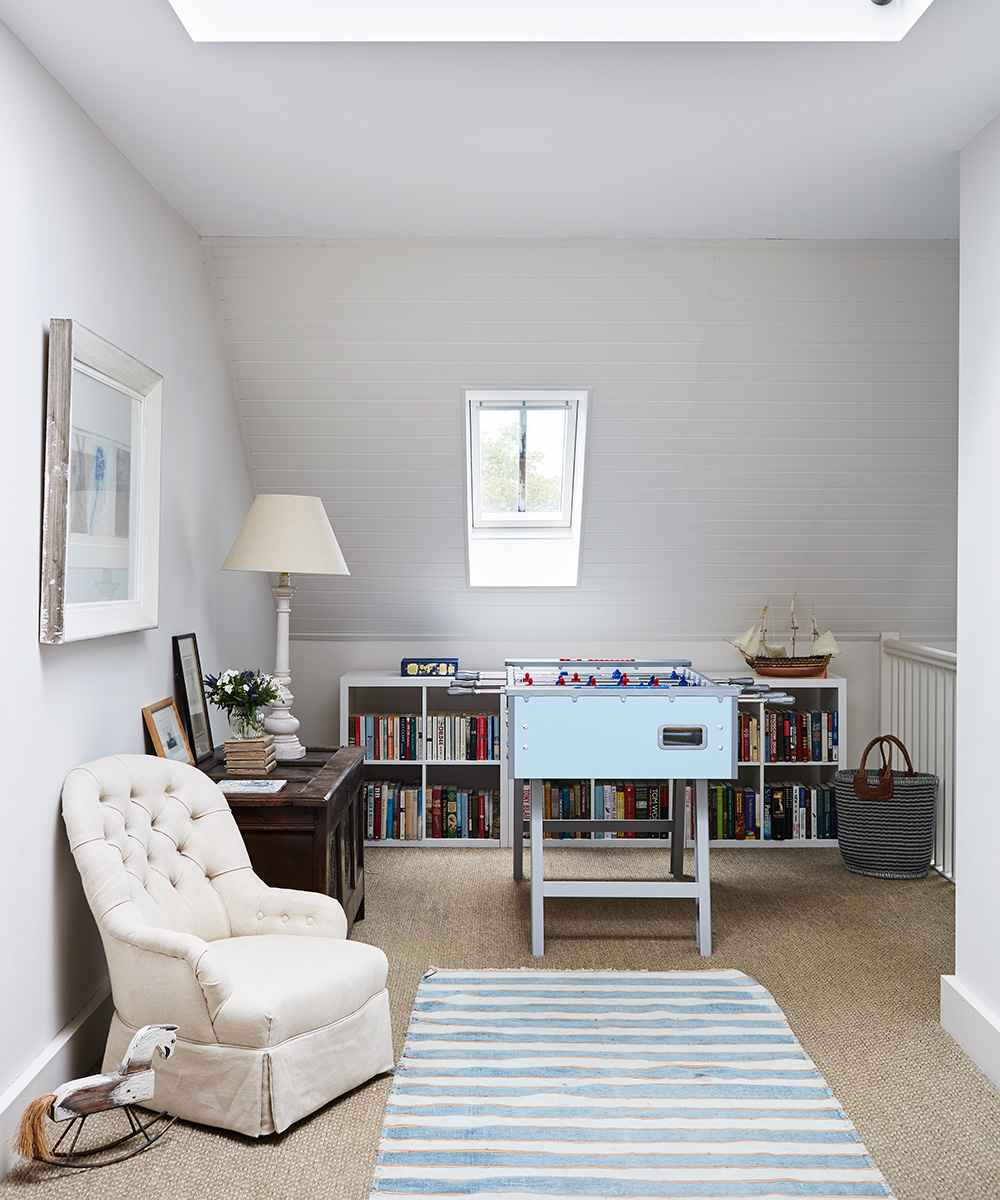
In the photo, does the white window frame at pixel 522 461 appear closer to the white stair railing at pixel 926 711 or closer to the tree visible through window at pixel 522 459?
the tree visible through window at pixel 522 459

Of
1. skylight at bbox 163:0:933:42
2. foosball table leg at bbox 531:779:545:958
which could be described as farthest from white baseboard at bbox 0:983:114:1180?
skylight at bbox 163:0:933:42

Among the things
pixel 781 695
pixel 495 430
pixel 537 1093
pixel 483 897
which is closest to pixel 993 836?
pixel 781 695

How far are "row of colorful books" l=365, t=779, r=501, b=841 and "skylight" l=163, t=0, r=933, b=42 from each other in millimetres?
3257

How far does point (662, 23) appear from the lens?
2076mm

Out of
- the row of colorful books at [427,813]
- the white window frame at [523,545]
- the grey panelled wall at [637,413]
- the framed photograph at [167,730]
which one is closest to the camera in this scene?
the framed photograph at [167,730]

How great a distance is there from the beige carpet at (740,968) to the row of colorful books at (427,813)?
0.43ft

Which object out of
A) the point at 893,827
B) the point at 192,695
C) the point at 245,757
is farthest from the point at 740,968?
the point at 192,695

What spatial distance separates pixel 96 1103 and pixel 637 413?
3156 mm

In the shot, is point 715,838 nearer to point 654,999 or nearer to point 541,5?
point 654,999

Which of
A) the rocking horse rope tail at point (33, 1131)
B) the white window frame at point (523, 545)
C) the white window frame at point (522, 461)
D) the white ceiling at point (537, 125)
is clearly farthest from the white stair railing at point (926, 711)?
the rocking horse rope tail at point (33, 1131)

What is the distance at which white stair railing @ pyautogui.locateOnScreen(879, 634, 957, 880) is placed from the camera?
4090mm

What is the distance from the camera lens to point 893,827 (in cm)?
403

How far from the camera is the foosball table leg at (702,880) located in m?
3.18

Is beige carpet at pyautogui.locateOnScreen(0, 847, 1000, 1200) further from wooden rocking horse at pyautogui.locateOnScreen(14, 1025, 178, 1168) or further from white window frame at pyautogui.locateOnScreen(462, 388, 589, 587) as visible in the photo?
white window frame at pyautogui.locateOnScreen(462, 388, 589, 587)
